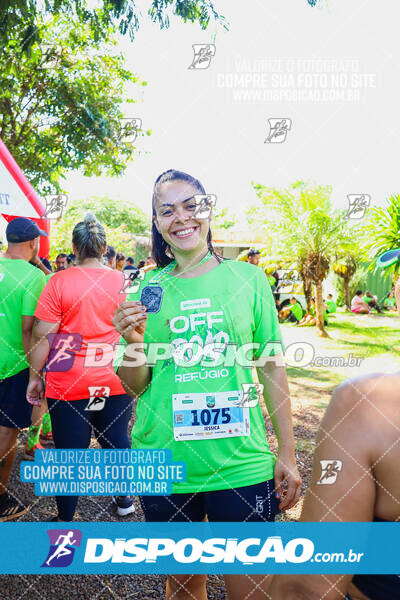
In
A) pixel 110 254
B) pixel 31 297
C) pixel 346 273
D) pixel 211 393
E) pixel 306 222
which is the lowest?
pixel 346 273

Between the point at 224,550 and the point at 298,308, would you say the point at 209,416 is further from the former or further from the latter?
the point at 298,308

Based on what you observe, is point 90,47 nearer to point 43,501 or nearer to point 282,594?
point 43,501

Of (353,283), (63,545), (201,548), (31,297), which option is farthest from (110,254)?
(353,283)

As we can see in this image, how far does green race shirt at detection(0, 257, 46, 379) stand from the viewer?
2984 millimetres

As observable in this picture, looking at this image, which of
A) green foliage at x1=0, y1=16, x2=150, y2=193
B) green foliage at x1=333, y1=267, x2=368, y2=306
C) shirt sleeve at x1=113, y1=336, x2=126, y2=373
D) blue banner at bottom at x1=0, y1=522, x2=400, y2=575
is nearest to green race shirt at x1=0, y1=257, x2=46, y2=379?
blue banner at bottom at x1=0, y1=522, x2=400, y2=575

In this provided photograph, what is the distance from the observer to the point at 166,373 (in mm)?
1715

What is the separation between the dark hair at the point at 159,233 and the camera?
1908 mm

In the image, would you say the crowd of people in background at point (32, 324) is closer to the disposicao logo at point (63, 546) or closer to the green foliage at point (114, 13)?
the disposicao logo at point (63, 546)

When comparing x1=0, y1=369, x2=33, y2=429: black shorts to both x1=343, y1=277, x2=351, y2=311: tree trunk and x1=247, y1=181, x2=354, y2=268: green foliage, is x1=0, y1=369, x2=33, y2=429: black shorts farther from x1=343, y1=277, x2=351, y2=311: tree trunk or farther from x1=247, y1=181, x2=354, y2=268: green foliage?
x1=343, y1=277, x2=351, y2=311: tree trunk

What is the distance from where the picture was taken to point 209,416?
1732 mm

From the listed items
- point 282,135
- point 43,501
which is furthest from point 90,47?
point 43,501

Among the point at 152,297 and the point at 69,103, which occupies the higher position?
the point at 69,103

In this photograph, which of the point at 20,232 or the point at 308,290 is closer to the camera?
the point at 20,232

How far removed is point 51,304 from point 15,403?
84 cm
